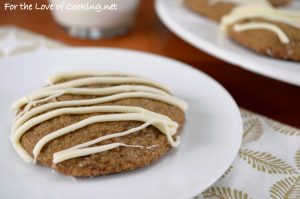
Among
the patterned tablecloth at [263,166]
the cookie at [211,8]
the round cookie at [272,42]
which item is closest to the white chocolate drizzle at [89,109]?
the patterned tablecloth at [263,166]

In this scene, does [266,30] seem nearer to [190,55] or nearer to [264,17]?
[264,17]

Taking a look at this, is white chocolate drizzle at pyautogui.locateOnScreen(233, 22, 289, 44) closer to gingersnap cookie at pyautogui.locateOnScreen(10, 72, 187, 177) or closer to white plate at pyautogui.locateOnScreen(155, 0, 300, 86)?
white plate at pyautogui.locateOnScreen(155, 0, 300, 86)

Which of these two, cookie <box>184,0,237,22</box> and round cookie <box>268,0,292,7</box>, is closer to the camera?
cookie <box>184,0,237,22</box>

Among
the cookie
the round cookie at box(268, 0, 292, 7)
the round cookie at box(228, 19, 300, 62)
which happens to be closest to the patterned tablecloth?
the round cookie at box(228, 19, 300, 62)

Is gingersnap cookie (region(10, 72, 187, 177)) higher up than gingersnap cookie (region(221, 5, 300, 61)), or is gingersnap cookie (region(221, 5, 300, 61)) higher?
gingersnap cookie (region(10, 72, 187, 177))

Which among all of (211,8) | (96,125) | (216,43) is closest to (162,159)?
(96,125)

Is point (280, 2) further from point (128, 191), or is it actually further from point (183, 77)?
point (128, 191)

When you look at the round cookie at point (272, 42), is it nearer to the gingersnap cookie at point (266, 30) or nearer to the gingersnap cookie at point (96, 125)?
the gingersnap cookie at point (266, 30)
